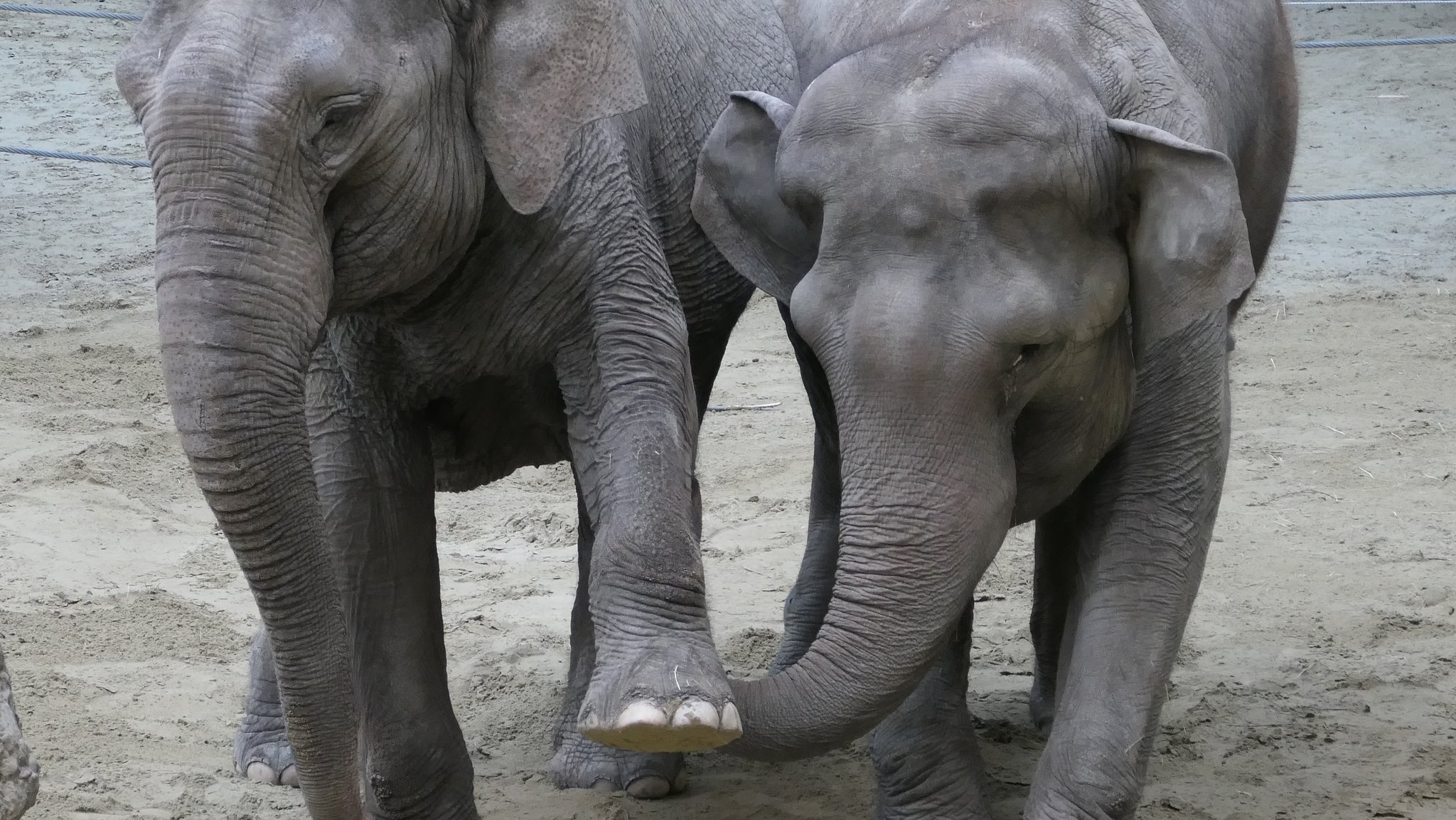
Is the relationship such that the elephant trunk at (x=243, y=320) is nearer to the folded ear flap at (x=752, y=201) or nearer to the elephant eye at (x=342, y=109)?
the elephant eye at (x=342, y=109)

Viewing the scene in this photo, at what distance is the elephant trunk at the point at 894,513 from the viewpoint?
2.78 m

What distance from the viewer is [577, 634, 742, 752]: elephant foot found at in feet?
8.98

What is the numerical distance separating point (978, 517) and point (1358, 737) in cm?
162

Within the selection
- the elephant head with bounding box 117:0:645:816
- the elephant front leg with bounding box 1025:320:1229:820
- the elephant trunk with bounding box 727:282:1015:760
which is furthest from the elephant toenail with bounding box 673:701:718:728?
the elephant front leg with bounding box 1025:320:1229:820

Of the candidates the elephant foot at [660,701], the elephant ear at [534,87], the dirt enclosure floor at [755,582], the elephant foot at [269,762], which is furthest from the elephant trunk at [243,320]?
the elephant foot at [269,762]

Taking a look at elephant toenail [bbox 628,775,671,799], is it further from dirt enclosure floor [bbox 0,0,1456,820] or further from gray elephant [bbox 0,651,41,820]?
gray elephant [bbox 0,651,41,820]

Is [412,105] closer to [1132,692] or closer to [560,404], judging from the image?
[560,404]

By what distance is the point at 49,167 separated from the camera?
31.5 ft

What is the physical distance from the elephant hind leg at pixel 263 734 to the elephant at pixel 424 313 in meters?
0.58

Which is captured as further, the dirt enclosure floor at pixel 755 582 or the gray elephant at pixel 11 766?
the dirt enclosure floor at pixel 755 582

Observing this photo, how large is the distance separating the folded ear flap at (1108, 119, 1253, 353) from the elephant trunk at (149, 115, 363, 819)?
1.21 metres

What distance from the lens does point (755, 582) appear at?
17.3 feet

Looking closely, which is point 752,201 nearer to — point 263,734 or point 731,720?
point 731,720

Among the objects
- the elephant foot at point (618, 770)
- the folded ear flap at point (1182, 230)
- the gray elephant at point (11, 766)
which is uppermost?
the folded ear flap at point (1182, 230)
